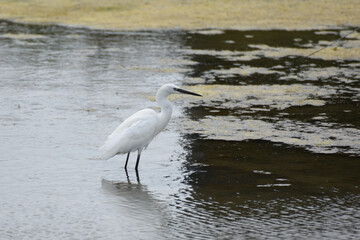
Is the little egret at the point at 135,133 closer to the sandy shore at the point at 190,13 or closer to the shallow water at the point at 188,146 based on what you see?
the shallow water at the point at 188,146

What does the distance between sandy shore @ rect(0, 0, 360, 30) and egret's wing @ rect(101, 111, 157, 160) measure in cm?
1345

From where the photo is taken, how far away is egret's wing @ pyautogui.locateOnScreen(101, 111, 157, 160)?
848 cm

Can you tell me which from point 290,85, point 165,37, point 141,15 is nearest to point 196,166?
point 290,85

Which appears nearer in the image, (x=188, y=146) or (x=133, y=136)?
(x=133, y=136)

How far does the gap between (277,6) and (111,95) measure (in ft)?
44.1

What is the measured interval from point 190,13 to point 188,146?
15067 mm

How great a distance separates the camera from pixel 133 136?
8555 mm


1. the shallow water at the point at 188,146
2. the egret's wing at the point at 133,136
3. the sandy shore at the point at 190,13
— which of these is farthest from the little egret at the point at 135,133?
the sandy shore at the point at 190,13

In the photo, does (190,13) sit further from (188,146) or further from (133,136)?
(133,136)

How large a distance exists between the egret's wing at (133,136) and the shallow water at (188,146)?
0.98ft

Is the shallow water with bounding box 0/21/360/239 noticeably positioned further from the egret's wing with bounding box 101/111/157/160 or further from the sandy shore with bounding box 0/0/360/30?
the sandy shore with bounding box 0/0/360/30

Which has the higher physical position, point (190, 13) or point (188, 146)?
point (190, 13)

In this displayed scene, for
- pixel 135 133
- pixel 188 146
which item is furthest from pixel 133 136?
pixel 188 146

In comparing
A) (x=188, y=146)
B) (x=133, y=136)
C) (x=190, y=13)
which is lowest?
(x=188, y=146)
